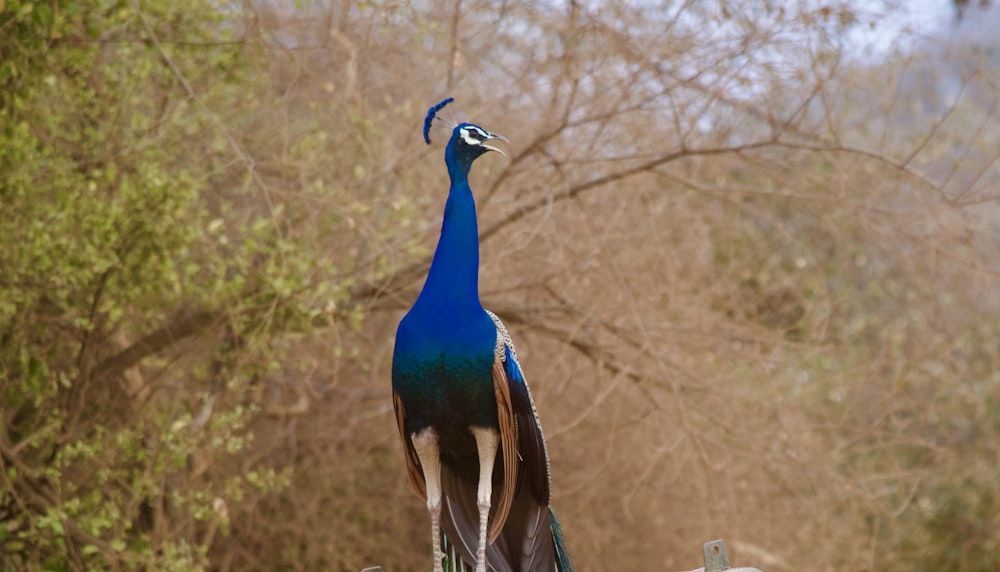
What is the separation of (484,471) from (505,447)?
83mm

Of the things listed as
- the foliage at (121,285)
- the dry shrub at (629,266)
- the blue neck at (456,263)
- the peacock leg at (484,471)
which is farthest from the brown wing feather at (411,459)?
the dry shrub at (629,266)

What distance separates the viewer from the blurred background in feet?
14.8

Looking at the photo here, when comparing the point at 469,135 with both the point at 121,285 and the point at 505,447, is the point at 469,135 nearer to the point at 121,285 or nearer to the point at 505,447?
the point at 505,447

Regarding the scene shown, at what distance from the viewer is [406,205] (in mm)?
4836

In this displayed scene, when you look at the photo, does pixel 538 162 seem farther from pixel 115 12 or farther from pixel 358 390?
pixel 115 12

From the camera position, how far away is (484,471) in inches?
120

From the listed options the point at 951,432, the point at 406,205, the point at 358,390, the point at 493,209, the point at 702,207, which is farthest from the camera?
the point at 951,432

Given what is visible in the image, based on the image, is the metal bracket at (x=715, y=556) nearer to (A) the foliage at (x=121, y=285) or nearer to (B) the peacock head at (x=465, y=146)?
(B) the peacock head at (x=465, y=146)

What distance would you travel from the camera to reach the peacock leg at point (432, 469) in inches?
121

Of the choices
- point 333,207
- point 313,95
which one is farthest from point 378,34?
point 333,207

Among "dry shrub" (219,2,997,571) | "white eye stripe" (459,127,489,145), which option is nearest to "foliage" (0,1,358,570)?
"dry shrub" (219,2,997,571)

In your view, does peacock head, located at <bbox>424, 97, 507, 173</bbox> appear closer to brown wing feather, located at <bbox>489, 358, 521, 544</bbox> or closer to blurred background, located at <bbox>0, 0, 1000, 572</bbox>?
brown wing feather, located at <bbox>489, 358, 521, 544</bbox>

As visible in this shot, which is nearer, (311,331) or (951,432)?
(311,331)

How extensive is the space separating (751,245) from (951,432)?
2124mm
